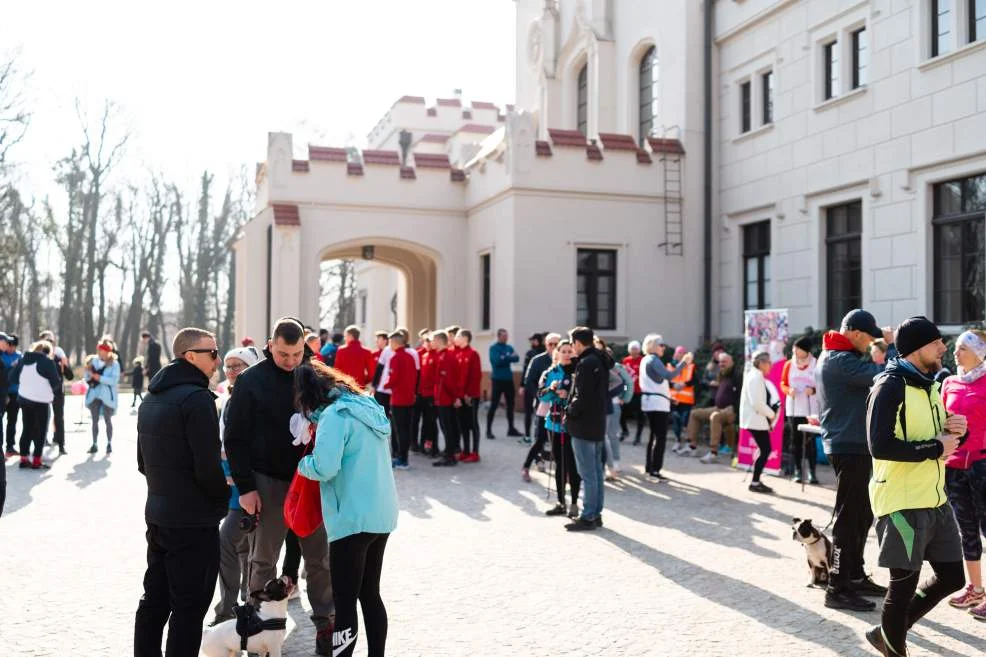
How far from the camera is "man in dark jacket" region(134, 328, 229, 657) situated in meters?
4.57

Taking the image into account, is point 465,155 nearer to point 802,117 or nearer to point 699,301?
point 699,301

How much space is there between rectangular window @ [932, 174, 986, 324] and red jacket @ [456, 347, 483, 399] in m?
7.37

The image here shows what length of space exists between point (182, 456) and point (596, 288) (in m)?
17.9

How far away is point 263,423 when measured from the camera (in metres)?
5.54

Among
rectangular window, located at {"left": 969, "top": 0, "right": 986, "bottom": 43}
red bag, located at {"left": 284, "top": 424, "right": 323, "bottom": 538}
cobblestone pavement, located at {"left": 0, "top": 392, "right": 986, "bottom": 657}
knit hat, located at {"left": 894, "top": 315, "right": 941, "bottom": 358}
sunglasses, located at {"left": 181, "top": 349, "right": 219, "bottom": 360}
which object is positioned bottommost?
cobblestone pavement, located at {"left": 0, "top": 392, "right": 986, "bottom": 657}

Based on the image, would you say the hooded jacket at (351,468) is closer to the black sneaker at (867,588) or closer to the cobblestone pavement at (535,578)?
the cobblestone pavement at (535,578)

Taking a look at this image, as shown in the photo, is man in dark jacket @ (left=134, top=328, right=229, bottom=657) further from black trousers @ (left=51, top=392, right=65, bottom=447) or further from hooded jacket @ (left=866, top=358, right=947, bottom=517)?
black trousers @ (left=51, top=392, right=65, bottom=447)

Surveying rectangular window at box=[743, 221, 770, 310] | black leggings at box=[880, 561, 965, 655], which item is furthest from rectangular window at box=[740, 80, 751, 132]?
black leggings at box=[880, 561, 965, 655]

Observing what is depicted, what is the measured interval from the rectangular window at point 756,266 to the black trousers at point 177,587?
1698 centimetres

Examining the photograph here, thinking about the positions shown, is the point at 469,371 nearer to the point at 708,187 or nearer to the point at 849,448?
the point at 849,448

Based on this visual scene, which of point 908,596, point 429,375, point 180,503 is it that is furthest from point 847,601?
point 429,375

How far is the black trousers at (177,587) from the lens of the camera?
4574 mm

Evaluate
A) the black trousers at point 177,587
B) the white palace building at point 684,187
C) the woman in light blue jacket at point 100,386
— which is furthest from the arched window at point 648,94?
the black trousers at point 177,587

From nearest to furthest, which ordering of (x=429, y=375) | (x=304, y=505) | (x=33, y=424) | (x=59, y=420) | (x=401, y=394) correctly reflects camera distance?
1. (x=304, y=505)
2. (x=33, y=424)
3. (x=401, y=394)
4. (x=429, y=375)
5. (x=59, y=420)
